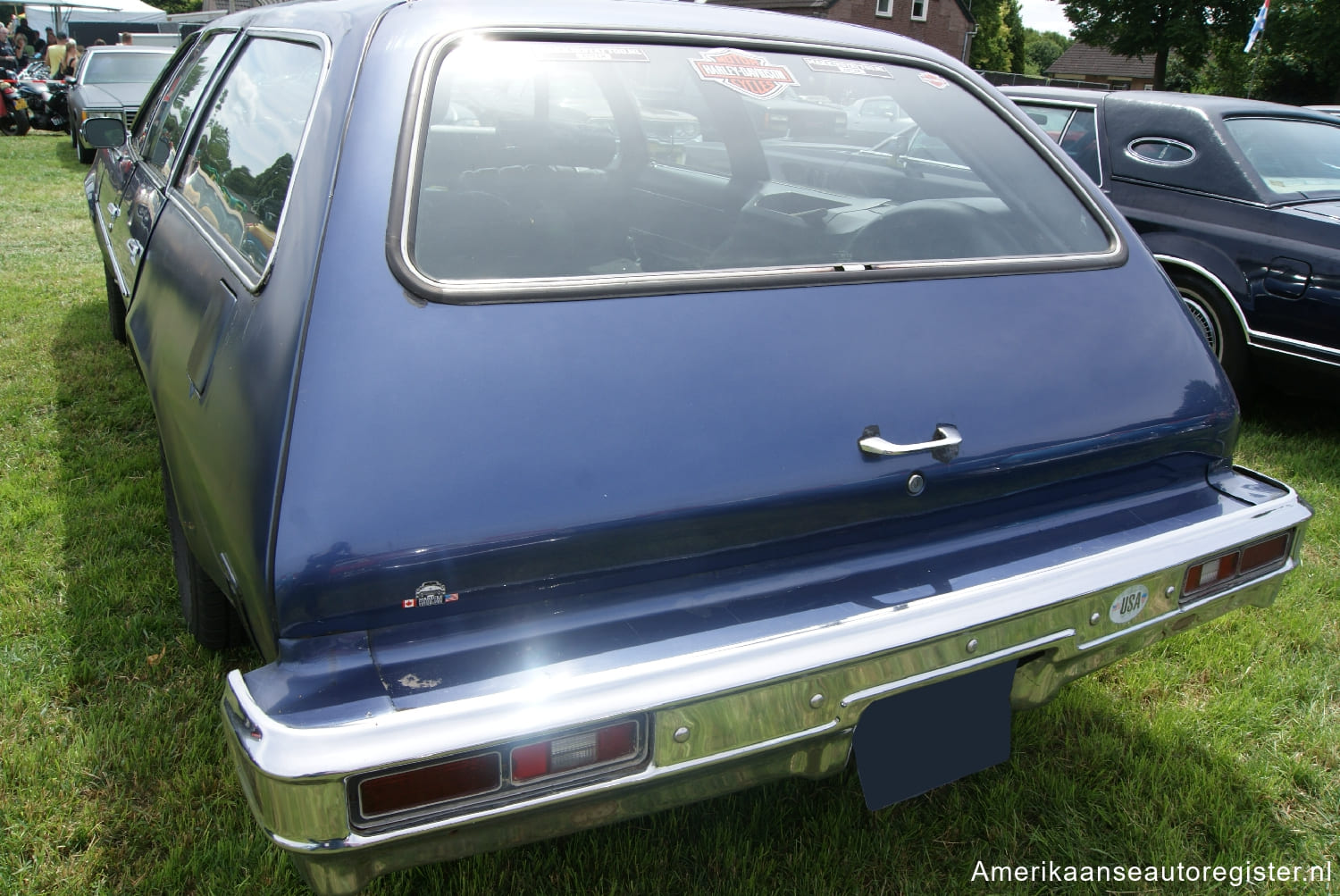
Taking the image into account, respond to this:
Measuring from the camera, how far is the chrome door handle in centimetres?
161

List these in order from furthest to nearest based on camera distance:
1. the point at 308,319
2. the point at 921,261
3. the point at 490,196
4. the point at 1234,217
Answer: the point at 1234,217 → the point at 921,261 → the point at 490,196 → the point at 308,319

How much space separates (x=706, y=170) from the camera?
232 cm

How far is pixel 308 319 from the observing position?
143 centimetres

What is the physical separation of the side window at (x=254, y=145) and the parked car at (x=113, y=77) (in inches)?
354

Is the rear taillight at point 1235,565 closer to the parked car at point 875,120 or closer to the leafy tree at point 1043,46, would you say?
the parked car at point 875,120

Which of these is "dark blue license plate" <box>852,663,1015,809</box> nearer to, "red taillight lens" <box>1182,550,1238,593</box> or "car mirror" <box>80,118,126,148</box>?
"red taillight lens" <box>1182,550,1238,593</box>

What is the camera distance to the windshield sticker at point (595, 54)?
72.1 inches

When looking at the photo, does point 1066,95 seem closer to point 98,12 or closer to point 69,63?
point 69,63

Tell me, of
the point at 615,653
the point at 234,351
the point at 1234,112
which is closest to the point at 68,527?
the point at 234,351

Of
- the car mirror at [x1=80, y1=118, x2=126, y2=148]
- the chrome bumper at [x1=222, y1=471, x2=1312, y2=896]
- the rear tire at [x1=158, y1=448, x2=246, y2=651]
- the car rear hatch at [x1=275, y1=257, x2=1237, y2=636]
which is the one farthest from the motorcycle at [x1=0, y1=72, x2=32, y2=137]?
the chrome bumper at [x1=222, y1=471, x2=1312, y2=896]

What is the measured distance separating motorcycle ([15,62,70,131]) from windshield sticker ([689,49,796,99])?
15.8 meters

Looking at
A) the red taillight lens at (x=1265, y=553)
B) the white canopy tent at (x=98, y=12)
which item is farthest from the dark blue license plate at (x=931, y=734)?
the white canopy tent at (x=98, y=12)

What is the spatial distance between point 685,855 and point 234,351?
1266 mm

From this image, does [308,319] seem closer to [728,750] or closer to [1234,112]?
[728,750]
